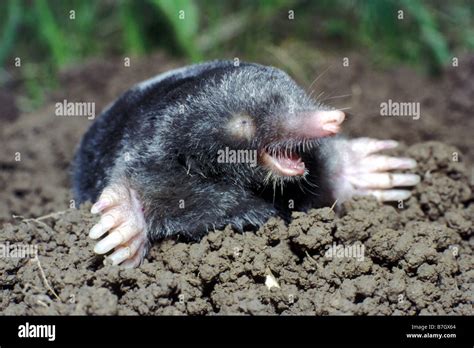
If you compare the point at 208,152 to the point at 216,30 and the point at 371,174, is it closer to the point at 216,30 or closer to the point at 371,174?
the point at 371,174

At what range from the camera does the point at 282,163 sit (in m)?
2.33

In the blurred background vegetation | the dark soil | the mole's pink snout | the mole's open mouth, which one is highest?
the blurred background vegetation

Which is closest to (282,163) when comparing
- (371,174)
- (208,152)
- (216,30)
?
(208,152)

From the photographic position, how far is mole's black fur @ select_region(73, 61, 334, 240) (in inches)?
91.1

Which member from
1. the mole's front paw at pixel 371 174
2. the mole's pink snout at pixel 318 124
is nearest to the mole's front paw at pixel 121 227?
the mole's pink snout at pixel 318 124

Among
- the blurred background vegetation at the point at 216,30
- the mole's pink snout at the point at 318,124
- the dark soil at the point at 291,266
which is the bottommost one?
the dark soil at the point at 291,266

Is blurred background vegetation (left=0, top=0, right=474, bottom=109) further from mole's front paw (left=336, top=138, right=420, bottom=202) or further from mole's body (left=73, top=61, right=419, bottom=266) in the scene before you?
mole's body (left=73, top=61, right=419, bottom=266)

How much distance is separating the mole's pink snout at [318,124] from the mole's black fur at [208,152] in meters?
0.04

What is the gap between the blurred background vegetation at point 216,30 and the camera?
456 cm

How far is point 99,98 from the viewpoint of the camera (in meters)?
4.36

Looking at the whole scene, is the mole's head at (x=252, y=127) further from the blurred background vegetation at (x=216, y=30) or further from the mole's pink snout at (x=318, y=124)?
→ the blurred background vegetation at (x=216, y=30)

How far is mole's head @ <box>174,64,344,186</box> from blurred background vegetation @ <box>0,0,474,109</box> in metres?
2.19

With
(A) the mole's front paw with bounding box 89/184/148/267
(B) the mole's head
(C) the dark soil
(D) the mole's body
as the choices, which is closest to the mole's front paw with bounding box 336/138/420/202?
(C) the dark soil

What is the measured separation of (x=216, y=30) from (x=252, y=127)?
9.71ft
